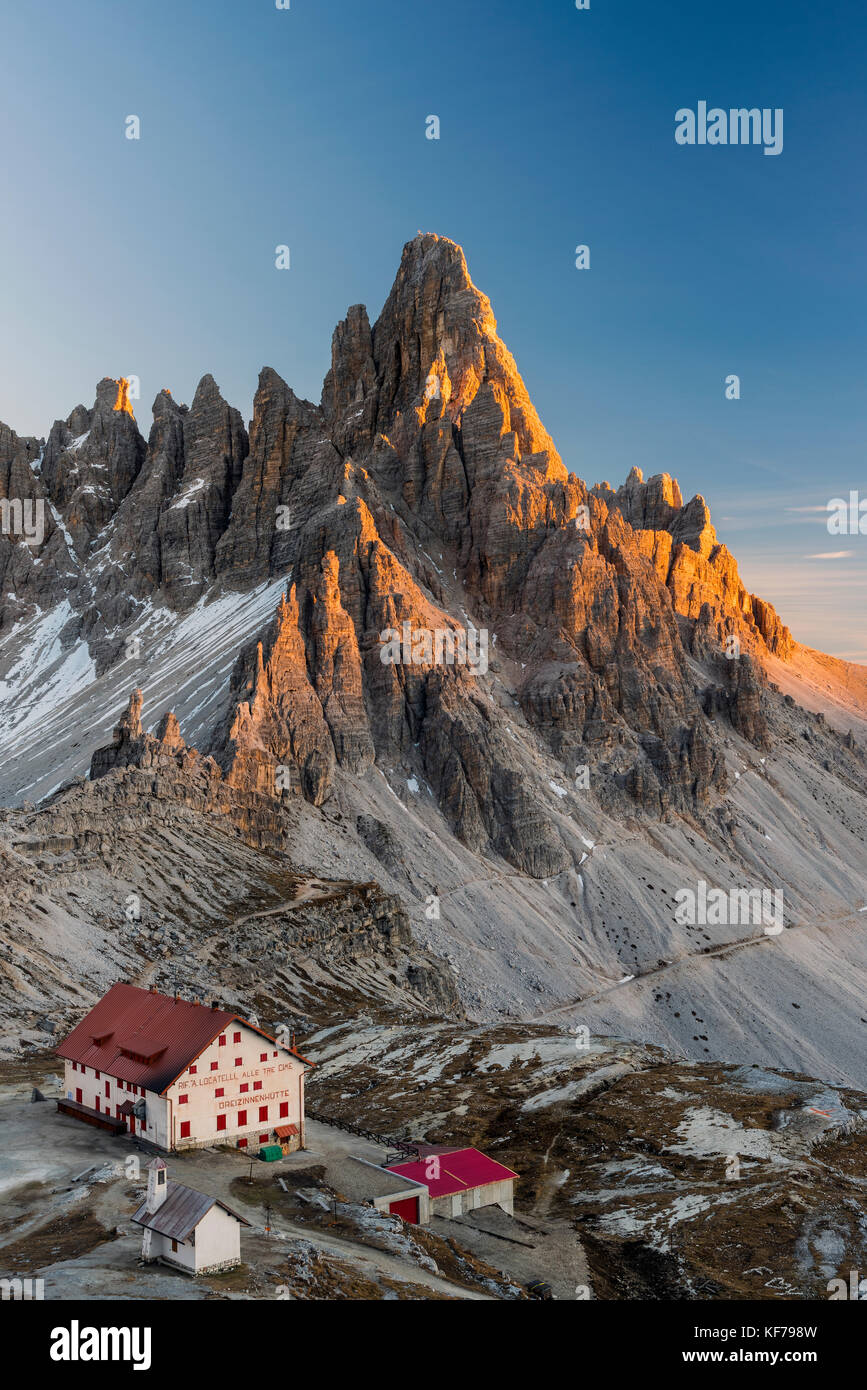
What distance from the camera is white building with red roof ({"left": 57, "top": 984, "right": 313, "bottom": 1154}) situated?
164 feet

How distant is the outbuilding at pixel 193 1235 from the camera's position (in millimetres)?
33656

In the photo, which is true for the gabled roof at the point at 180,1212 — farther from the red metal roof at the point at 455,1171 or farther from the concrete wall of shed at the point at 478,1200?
the concrete wall of shed at the point at 478,1200

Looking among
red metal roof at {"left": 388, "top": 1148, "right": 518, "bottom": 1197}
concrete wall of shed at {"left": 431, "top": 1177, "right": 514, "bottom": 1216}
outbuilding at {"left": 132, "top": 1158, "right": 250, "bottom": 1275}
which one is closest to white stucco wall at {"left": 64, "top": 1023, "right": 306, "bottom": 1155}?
red metal roof at {"left": 388, "top": 1148, "right": 518, "bottom": 1197}

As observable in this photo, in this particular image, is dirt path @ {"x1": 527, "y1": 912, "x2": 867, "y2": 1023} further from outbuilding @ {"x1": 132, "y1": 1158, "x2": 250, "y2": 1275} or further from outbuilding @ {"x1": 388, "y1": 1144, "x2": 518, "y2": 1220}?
outbuilding @ {"x1": 132, "y1": 1158, "x2": 250, "y2": 1275}

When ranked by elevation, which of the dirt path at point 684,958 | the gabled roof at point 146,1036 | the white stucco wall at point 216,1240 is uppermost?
the gabled roof at point 146,1036

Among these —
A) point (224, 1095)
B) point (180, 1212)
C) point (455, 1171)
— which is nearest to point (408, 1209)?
point (455, 1171)

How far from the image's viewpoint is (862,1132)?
61438mm

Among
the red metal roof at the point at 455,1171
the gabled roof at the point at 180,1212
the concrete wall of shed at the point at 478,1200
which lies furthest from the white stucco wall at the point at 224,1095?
the gabled roof at the point at 180,1212

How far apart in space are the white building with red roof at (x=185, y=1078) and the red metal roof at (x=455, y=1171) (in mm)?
5588

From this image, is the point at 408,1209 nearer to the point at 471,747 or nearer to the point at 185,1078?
the point at 185,1078

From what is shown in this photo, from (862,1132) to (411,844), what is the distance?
86730mm
